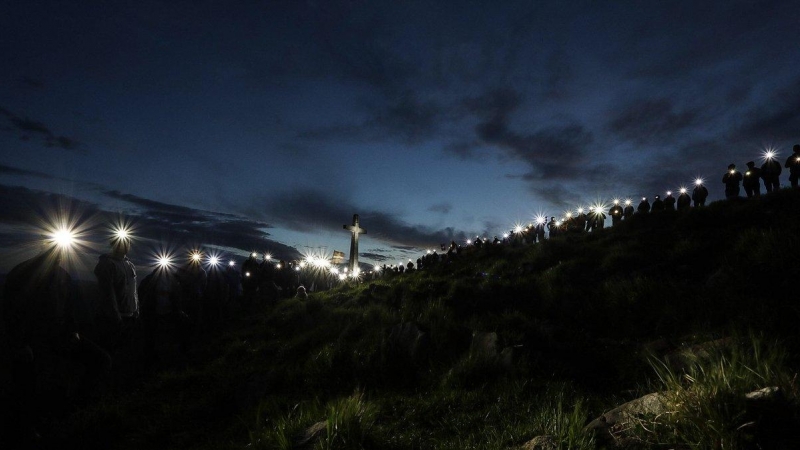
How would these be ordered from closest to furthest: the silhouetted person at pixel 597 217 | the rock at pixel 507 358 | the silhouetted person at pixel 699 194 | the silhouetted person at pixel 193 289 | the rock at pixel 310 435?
1. the rock at pixel 310 435
2. the rock at pixel 507 358
3. the silhouetted person at pixel 193 289
4. the silhouetted person at pixel 699 194
5. the silhouetted person at pixel 597 217

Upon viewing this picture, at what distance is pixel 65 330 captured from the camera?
521 cm

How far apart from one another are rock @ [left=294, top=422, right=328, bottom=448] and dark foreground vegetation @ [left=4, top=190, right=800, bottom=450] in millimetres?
19

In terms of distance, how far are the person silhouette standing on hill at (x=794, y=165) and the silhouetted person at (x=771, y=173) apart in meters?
0.48

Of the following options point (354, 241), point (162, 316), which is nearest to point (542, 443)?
point (162, 316)

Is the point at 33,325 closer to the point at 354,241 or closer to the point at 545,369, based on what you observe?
the point at 545,369

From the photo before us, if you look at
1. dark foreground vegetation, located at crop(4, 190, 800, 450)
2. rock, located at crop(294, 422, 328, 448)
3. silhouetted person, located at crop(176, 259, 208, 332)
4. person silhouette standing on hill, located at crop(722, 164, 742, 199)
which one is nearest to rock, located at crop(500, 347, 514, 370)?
dark foreground vegetation, located at crop(4, 190, 800, 450)

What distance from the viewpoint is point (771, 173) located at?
12.8m

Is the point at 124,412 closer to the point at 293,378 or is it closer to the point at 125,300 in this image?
the point at 125,300

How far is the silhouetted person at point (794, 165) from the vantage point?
1177 centimetres

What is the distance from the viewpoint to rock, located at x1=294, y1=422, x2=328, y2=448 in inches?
118

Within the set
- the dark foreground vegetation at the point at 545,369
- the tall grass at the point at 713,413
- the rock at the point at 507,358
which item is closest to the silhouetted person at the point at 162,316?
the dark foreground vegetation at the point at 545,369

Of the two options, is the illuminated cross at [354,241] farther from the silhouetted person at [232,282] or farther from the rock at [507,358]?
the rock at [507,358]

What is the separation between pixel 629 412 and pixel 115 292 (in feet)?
26.4

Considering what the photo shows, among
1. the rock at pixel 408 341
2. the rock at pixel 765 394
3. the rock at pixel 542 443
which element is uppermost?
the rock at pixel 765 394
